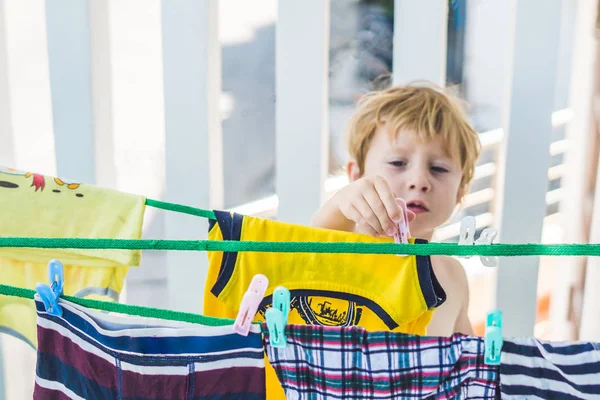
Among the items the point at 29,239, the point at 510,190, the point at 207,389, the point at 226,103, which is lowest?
the point at 207,389

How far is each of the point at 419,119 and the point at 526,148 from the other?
0.15 m

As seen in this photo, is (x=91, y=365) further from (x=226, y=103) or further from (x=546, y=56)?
(x=226, y=103)

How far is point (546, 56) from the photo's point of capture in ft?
2.59

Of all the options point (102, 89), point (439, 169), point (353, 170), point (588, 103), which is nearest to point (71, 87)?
point (102, 89)

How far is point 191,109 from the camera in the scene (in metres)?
0.87

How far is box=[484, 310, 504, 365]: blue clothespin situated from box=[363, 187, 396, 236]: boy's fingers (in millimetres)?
210

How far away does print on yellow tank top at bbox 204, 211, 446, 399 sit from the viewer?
65 centimetres

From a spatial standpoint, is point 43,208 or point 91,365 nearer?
point 91,365

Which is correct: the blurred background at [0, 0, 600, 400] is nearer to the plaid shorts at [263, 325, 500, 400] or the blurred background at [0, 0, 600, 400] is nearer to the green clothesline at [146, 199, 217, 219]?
the green clothesline at [146, 199, 217, 219]

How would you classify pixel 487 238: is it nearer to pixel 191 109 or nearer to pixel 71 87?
pixel 191 109

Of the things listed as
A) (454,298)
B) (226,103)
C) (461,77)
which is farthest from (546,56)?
(226,103)

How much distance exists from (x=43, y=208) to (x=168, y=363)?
286 mm

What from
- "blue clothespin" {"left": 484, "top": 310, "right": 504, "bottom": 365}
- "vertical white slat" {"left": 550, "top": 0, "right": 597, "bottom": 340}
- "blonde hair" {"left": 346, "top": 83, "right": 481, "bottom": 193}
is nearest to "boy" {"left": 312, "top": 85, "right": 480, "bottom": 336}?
"blonde hair" {"left": 346, "top": 83, "right": 481, "bottom": 193}

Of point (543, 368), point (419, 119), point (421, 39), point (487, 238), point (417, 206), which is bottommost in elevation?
point (543, 368)
